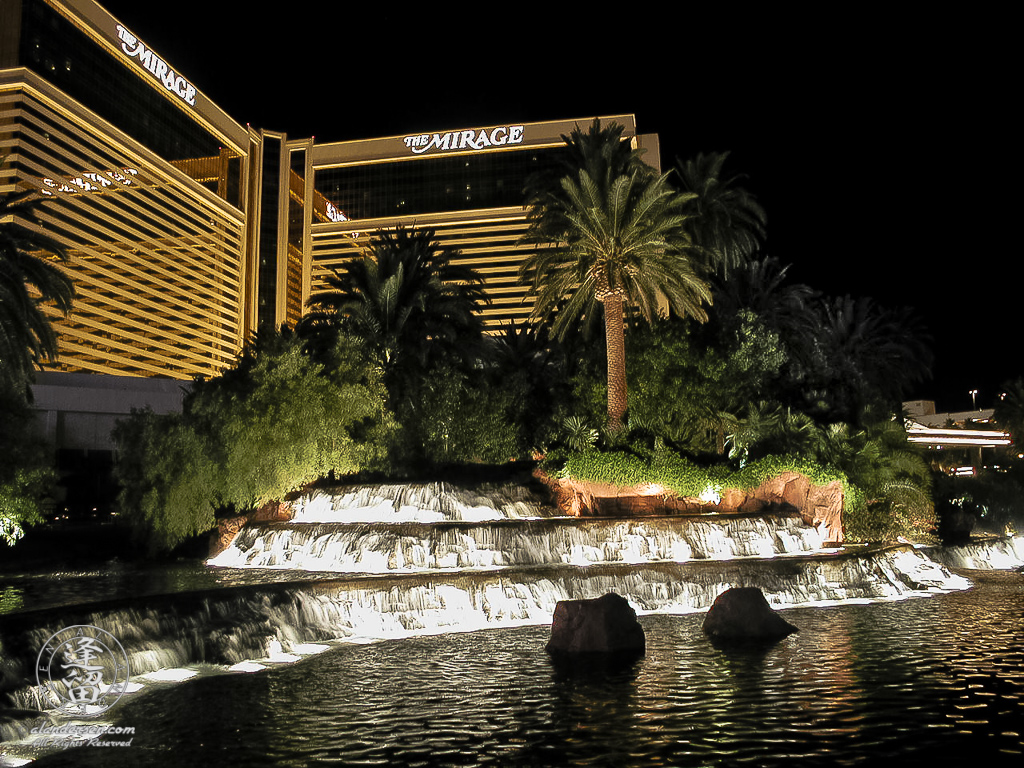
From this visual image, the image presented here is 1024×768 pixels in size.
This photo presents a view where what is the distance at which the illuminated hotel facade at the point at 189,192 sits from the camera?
3403 inches

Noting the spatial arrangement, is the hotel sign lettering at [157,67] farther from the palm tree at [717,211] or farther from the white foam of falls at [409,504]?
the white foam of falls at [409,504]

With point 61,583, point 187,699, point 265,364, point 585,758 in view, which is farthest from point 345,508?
point 585,758

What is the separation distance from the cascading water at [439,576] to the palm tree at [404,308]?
12.7 m

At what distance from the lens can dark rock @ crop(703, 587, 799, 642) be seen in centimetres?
1834

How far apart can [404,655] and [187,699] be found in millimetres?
4701

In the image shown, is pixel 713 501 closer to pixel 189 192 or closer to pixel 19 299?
pixel 19 299

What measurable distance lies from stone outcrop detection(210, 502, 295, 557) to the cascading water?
917mm

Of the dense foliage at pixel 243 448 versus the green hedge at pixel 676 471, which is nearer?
the dense foliage at pixel 243 448

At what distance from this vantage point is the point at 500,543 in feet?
89.4

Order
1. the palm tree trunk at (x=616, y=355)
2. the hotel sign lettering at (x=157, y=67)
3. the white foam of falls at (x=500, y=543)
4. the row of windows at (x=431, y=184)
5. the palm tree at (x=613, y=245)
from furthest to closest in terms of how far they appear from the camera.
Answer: the row of windows at (x=431, y=184) → the hotel sign lettering at (x=157, y=67) → the palm tree trunk at (x=616, y=355) → the palm tree at (x=613, y=245) → the white foam of falls at (x=500, y=543)

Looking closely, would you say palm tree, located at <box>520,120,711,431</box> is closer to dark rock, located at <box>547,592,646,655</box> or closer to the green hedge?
the green hedge

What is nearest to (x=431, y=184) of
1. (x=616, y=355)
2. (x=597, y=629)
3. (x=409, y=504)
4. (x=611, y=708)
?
(x=616, y=355)

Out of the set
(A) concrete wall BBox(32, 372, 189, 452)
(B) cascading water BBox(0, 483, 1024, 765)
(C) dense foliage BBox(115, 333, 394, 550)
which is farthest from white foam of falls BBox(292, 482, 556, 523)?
(A) concrete wall BBox(32, 372, 189, 452)

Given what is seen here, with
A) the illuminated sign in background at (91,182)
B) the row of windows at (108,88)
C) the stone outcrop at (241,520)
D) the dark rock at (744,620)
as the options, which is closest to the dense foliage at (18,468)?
the stone outcrop at (241,520)
